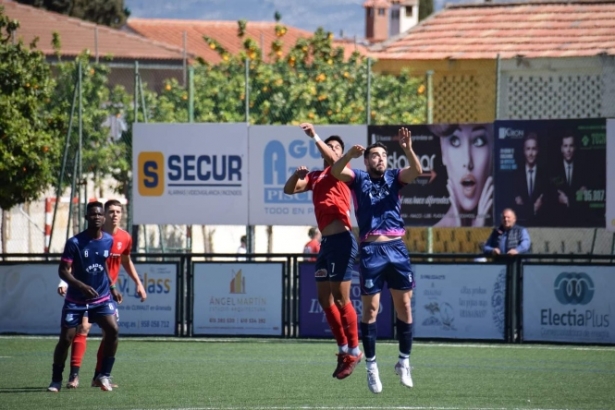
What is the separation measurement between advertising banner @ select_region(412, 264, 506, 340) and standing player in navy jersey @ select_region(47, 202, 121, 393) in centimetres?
719

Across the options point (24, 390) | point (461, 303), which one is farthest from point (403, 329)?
point (461, 303)

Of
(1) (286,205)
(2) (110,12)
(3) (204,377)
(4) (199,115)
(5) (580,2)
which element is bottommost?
(3) (204,377)

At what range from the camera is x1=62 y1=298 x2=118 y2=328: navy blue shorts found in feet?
42.1

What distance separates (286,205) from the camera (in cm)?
2156

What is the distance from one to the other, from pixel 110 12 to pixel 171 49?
19903 mm

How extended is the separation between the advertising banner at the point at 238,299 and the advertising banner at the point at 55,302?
47cm

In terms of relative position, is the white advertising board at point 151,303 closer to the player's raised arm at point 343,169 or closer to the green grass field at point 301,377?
the green grass field at point 301,377

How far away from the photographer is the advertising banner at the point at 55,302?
19828mm

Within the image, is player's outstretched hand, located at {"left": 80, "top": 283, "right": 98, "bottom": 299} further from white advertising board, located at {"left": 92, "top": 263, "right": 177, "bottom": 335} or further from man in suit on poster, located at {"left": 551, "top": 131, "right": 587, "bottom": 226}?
man in suit on poster, located at {"left": 551, "top": 131, "right": 587, "bottom": 226}

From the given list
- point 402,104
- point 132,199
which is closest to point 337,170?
point 132,199

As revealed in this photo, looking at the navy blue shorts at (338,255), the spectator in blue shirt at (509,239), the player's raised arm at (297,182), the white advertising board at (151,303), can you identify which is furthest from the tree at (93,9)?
the navy blue shorts at (338,255)

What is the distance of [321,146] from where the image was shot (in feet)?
39.0

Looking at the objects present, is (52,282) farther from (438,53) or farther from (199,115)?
(438,53)

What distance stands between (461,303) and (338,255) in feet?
22.0
